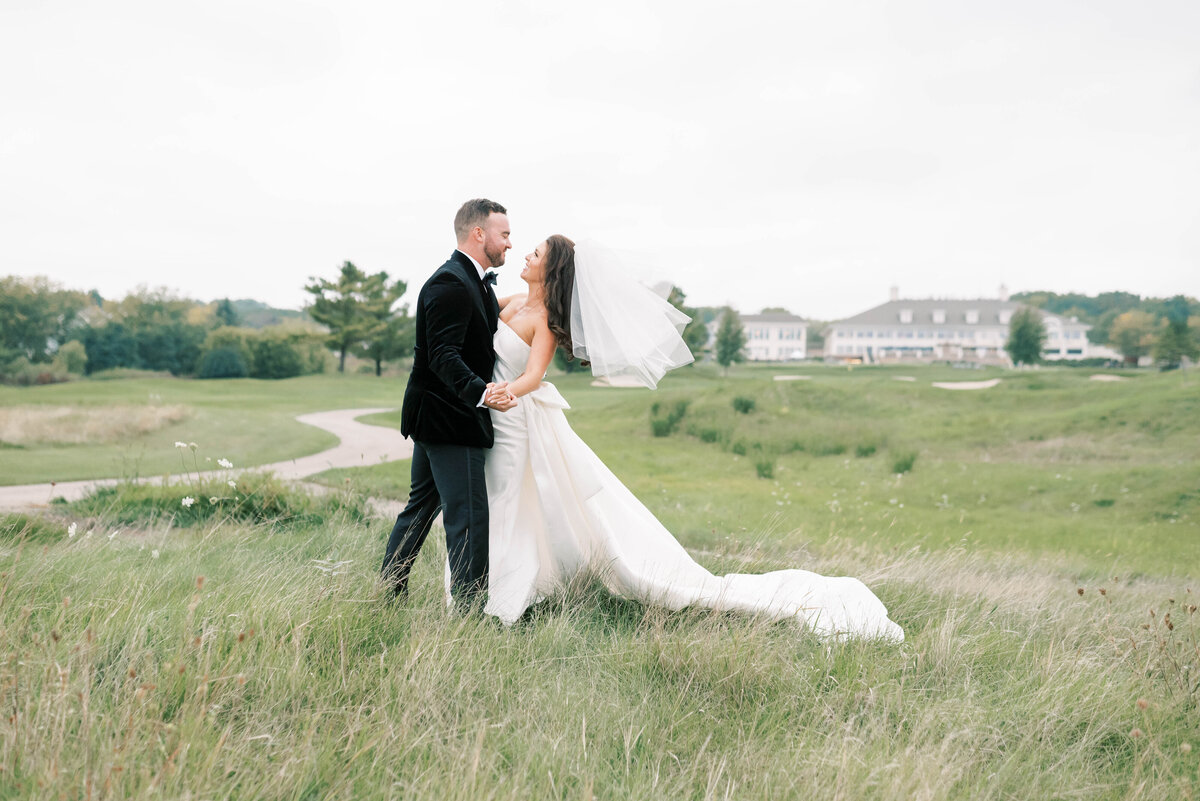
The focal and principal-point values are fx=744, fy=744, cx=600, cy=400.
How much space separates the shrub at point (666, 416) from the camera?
69.4ft

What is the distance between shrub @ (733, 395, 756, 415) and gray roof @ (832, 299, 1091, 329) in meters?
68.3

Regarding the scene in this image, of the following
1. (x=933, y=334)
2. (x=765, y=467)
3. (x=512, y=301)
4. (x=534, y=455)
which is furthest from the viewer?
(x=933, y=334)

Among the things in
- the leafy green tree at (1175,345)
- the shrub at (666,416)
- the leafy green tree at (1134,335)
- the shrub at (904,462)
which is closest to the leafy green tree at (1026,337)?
the leafy green tree at (1175,345)

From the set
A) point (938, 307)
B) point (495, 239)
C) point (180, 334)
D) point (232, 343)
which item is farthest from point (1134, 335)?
point (495, 239)

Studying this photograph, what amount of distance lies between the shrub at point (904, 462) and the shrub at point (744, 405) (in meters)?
5.85

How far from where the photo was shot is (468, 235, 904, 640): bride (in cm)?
430

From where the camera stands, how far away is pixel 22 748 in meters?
2.15

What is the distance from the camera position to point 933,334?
83875mm

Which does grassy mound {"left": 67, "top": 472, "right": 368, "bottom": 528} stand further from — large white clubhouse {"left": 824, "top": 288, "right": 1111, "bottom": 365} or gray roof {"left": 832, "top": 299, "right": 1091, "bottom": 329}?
gray roof {"left": 832, "top": 299, "right": 1091, "bottom": 329}

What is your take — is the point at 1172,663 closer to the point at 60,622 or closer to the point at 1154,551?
the point at 60,622

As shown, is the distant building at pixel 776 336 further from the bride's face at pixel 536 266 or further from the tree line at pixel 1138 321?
the bride's face at pixel 536 266

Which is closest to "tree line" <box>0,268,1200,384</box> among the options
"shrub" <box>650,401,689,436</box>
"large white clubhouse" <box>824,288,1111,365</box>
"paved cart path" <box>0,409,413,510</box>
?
"shrub" <box>650,401,689,436</box>

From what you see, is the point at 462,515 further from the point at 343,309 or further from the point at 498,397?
the point at 343,309

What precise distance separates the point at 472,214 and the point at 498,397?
1061mm
